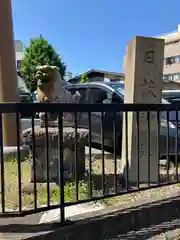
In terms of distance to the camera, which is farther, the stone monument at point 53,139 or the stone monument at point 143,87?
the stone monument at point 143,87

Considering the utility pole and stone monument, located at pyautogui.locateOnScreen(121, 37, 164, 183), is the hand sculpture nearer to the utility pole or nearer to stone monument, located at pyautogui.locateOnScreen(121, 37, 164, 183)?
stone monument, located at pyautogui.locateOnScreen(121, 37, 164, 183)

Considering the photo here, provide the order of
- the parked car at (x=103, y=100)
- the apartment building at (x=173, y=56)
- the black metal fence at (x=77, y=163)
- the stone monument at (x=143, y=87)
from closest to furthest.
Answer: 1. the black metal fence at (x=77, y=163)
2. the stone monument at (x=143, y=87)
3. the parked car at (x=103, y=100)
4. the apartment building at (x=173, y=56)

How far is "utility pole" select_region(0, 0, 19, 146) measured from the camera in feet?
22.7

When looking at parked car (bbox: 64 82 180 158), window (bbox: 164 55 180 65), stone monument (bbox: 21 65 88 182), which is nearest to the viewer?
stone monument (bbox: 21 65 88 182)

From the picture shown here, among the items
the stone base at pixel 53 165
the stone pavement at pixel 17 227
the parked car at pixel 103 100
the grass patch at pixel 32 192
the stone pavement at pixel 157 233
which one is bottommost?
the stone pavement at pixel 157 233

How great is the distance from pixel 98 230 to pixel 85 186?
120cm

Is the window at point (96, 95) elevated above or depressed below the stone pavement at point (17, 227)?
above

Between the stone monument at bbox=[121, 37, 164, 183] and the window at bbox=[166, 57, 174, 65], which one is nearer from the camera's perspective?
the stone monument at bbox=[121, 37, 164, 183]

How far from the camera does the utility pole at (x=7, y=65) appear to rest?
6926mm

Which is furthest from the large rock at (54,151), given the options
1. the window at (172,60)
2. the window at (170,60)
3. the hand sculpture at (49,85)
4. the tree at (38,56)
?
the window at (170,60)

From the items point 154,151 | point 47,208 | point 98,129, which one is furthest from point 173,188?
point 98,129

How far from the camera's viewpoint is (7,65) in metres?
7.03

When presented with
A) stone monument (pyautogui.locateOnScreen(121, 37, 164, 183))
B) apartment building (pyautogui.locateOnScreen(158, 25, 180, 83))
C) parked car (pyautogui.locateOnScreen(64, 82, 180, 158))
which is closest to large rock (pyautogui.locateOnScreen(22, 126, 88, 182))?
stone monument (pyautogui.locateOnScreen(121, 37, 164, 183))

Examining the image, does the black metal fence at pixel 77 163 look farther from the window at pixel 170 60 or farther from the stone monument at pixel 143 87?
the window at pixel 170 60
